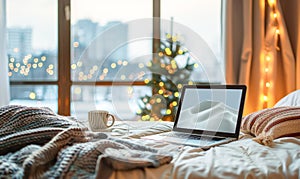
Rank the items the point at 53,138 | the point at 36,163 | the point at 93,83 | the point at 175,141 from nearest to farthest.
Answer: the point at 36,163 < the point at 53,138 < the point at 175,141 < the point at 93,83

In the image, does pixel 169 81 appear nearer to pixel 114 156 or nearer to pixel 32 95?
pixel 114 156

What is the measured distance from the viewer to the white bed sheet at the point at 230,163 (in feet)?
3.47

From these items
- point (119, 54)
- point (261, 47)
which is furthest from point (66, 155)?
point (261, 47)

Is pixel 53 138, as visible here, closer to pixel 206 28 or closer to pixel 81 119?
pixel 81 119

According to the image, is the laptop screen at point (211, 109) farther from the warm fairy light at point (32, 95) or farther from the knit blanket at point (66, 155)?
the warm fairy light at point (32, 95)

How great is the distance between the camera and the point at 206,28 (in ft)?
12.0

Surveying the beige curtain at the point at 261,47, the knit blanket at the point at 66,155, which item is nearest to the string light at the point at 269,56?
the beige curtain at the point at 261,47

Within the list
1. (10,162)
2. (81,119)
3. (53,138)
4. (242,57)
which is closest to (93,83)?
(81,119)

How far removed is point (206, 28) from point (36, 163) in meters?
2.88

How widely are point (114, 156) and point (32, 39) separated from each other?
279cm

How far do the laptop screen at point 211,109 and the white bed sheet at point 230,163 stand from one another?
19 cm

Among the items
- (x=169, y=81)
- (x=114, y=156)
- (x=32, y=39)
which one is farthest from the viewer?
(x=32, y=39)

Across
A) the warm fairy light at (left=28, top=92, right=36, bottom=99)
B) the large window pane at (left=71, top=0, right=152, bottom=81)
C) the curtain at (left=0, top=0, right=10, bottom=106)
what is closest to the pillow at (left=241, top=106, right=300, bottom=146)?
the large window pane at (left=71, top=0, right=152, bottom=81)

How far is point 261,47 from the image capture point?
3.36 m
